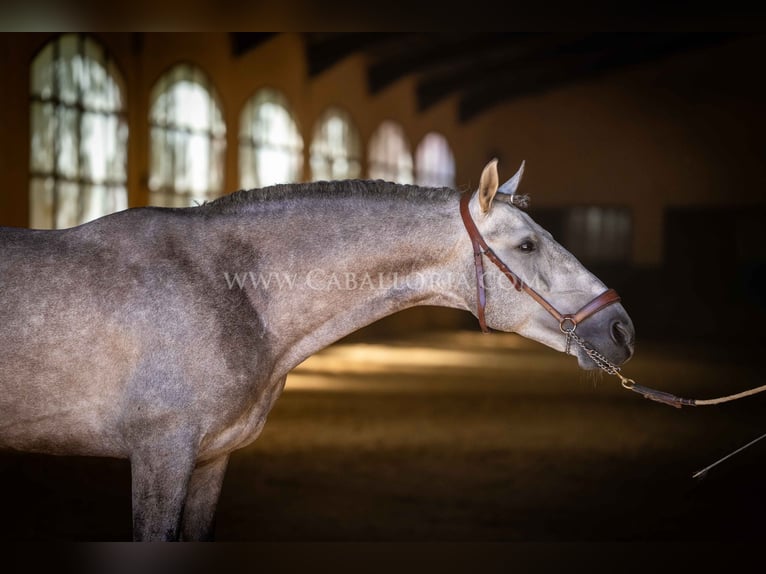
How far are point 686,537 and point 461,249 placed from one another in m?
2.44

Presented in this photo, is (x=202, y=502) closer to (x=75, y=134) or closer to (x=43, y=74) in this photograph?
(x=43, y=74)

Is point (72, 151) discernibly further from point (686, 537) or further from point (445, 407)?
point (686, 537)

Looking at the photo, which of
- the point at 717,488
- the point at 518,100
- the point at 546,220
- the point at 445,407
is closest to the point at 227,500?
the point at 717,488

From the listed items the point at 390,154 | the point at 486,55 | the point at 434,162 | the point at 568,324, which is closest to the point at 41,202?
the point at 568,324

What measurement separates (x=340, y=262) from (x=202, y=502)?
3.07 ft

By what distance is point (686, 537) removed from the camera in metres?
4.44

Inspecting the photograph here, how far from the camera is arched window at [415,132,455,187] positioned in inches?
625

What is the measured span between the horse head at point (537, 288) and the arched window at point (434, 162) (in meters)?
12.8

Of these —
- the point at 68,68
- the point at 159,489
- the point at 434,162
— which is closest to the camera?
the point at 159,489

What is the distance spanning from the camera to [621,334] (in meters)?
2.85

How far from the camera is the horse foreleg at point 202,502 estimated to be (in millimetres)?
2953

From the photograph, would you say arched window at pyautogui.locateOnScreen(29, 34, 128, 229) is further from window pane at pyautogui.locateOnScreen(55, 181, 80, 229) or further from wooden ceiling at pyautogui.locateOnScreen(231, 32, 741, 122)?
wooden ceiling at pyautogui.locateOnScreen(231, 32, 741, 122)

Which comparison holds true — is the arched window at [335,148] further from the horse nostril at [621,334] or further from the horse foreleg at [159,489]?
the horse foreleg at [159,489]

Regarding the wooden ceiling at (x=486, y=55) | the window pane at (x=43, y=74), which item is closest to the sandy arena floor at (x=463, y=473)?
the window pane at (x=43, y=74)
